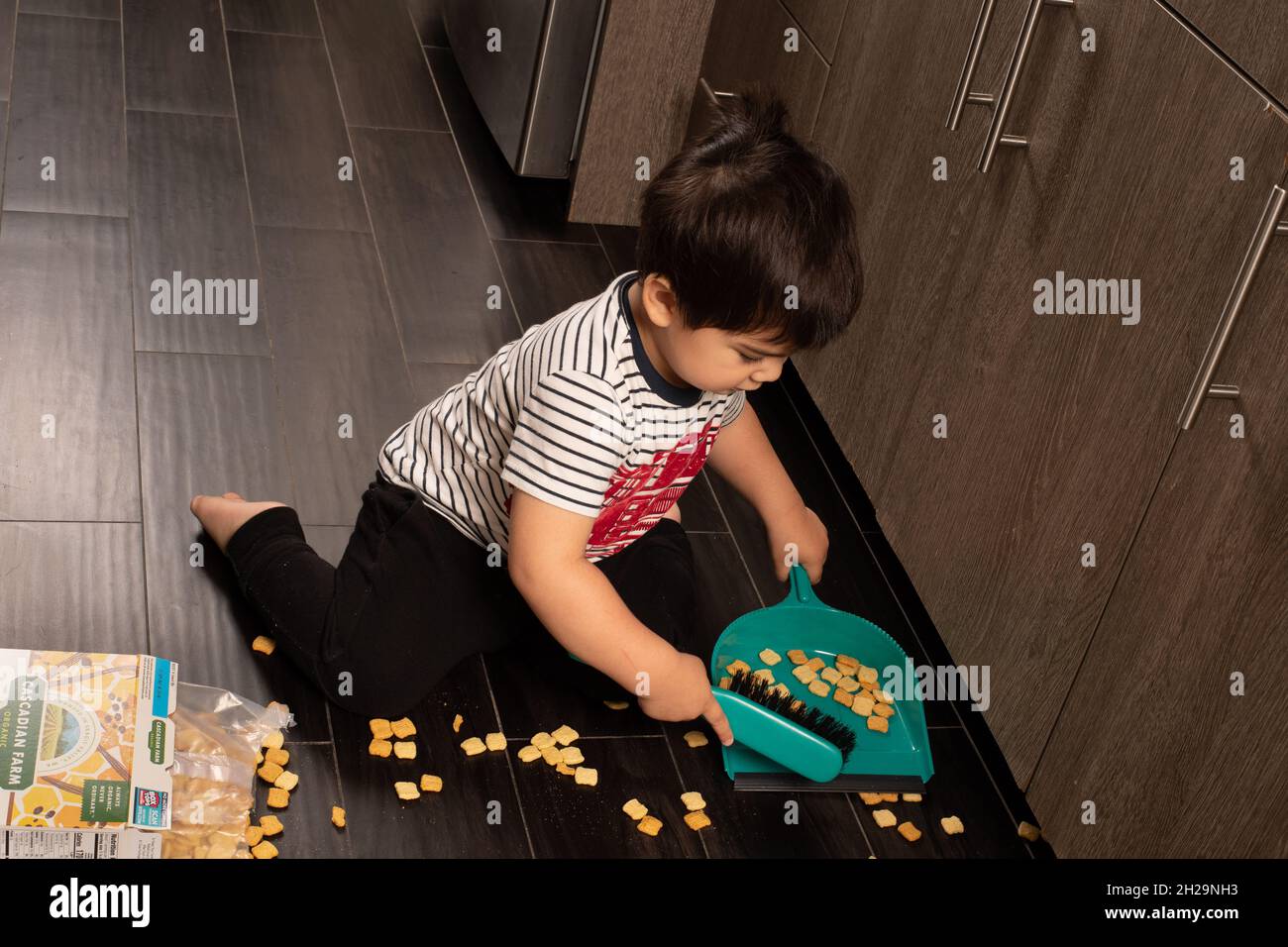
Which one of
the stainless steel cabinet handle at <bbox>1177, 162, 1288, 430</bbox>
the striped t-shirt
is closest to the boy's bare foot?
the striped t-shirt

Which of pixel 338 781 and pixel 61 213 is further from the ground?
pixel 61 213

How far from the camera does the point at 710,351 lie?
46.1 inches

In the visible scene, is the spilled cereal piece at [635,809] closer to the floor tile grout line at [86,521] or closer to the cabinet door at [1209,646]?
the cabinet door at [1209,646]

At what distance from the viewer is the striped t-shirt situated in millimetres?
1209

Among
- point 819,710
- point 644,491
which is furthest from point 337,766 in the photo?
point 819,710

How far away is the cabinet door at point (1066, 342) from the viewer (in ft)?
3.81

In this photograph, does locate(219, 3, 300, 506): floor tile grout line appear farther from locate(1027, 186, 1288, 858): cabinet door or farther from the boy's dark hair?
locate(1027, 186, 1288, 858): cabinet door

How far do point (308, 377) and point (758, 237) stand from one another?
34.0 inches

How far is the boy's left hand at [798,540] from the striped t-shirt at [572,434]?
4.7 inches

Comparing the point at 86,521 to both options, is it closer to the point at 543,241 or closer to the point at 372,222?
the point at 372,222

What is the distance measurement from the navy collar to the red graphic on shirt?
52mm

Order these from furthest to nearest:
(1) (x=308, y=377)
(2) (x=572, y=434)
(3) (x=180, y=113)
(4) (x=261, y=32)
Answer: (4) (x=261, y=32)
(3) (x=180, y=113)
(1) (x=308, y=377)
(2) (x=572, y=434)
